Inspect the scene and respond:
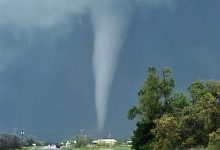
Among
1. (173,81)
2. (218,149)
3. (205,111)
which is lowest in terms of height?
(218,149)

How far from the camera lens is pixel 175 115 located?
7756 centimetres

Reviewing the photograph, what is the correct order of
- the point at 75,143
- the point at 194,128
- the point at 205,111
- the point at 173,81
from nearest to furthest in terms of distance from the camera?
the point at 205,111, the point at 194,128, the point at 173,81, the point at 75,143

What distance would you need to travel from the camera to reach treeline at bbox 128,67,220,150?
220 ft

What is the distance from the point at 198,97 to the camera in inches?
2889

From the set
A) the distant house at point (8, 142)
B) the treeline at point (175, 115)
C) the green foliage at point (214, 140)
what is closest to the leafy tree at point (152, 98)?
the treeline at point (175, 115)

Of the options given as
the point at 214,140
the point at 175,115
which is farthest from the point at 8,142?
the point at 214,140

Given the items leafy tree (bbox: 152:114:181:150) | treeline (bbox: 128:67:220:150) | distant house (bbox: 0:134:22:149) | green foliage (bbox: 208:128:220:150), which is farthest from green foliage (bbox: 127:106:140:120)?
distant house (bbox: 0:134:22:149)

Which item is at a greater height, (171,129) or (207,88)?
(207,88)

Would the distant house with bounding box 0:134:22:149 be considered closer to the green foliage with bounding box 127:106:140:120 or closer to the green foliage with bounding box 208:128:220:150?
the green foliage with bounding box 127:106:140:120

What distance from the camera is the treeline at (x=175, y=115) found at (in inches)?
2635

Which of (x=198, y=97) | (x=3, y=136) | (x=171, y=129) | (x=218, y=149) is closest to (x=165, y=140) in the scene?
(x=171, y=129)

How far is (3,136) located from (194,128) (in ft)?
381

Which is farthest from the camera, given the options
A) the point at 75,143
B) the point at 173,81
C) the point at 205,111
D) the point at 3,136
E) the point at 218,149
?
the point at 75,143

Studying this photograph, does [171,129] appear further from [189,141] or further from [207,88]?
[207,88]
